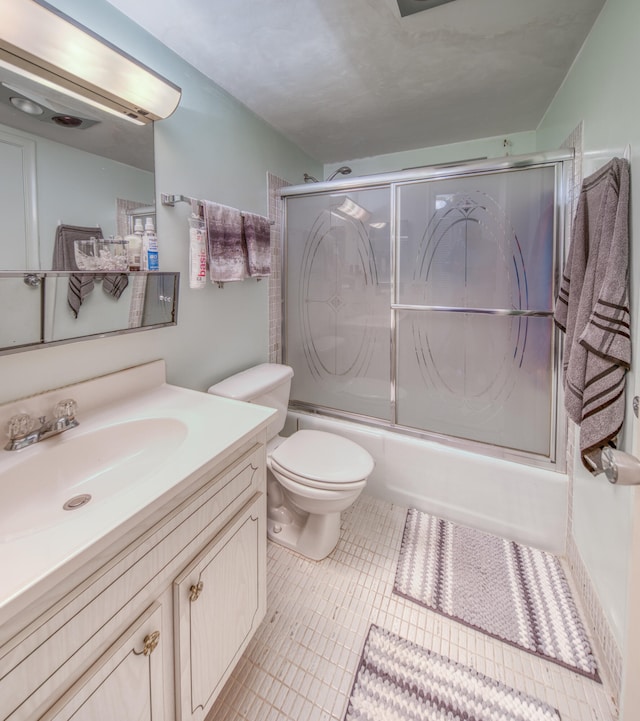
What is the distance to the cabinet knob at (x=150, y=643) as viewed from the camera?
71cm

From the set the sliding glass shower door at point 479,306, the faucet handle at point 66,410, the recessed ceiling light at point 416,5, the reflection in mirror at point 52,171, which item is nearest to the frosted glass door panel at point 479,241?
the sliding glass shower door at point 479,306

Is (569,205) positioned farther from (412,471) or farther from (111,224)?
(111,224)

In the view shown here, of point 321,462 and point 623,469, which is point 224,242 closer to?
point 321,462

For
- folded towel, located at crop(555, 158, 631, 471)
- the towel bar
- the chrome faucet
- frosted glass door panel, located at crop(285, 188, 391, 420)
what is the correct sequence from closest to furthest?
the chrome faucet → folded towel, located at crop(555, 158, 631, 471) → the towel bar → frosted glass door panel, located at crop(285, 188, 391, 420)

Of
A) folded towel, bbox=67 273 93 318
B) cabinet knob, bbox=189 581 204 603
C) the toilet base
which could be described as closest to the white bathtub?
the toilet base

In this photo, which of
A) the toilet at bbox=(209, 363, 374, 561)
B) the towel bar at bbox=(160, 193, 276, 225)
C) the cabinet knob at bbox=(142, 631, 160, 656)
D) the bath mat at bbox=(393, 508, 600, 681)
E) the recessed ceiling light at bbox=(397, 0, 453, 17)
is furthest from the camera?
the toilet at bbox=(209, 363, 374, 561)

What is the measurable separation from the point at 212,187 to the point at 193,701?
184 cm

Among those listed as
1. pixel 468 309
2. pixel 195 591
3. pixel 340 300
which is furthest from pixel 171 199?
pixel 468 309

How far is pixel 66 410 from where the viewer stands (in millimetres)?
1021

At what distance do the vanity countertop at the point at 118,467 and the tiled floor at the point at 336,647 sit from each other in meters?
0.83

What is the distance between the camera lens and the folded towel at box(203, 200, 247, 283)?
4.93ft

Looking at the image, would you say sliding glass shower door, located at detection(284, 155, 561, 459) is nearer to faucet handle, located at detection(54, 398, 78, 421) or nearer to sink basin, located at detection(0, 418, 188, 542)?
sink basin, located at detection(0, 418, 188, 542)

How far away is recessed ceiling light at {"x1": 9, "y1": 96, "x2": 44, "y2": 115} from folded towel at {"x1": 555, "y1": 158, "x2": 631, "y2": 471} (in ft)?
5.56

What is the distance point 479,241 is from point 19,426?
195 centimetres
